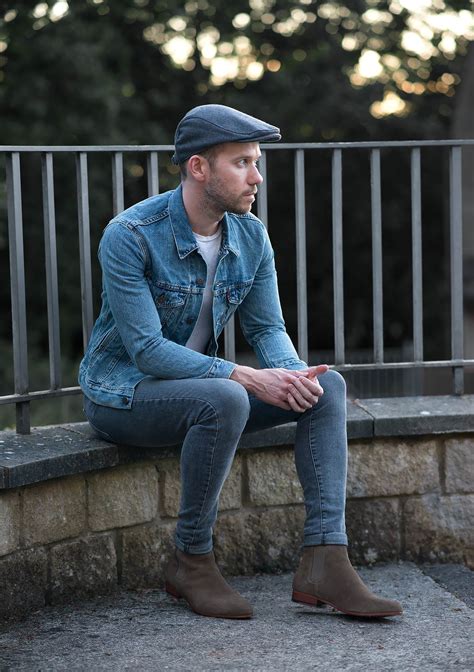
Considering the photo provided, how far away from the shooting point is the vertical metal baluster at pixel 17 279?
12.1 ft

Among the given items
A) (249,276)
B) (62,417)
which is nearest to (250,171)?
(249,276)

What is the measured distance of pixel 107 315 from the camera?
3623 mm

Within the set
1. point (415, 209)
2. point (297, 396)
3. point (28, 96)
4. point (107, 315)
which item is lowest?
point (297, 396)

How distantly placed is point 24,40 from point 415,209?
914cm

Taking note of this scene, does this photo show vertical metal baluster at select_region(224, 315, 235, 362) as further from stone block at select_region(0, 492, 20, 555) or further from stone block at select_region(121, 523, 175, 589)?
stone block at select_region(0, 492, 20, 555)

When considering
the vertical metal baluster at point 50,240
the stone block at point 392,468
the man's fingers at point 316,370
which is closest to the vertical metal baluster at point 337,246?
the stone block at point 392,468

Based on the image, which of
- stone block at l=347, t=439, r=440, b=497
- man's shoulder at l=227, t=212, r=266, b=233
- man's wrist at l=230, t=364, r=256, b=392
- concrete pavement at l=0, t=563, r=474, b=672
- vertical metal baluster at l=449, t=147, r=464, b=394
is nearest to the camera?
concrete pavement at l=0, t=563, r=474, b=672

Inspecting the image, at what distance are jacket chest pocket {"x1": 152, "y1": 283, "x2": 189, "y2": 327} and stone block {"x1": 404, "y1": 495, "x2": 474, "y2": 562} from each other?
116cm

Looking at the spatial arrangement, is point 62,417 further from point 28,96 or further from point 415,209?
point 415,209

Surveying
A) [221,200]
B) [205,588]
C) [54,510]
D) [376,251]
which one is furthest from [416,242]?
[54,510]

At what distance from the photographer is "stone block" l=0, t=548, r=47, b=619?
3.52 m

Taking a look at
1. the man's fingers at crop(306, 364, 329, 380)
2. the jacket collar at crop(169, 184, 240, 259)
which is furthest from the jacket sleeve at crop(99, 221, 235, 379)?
the man's fingers at crop(306, 364, 329, 380)

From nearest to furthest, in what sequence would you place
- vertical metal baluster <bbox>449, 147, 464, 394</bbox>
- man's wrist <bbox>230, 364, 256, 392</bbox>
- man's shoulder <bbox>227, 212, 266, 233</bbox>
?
man's wrist <bbox>230, 364, 256, 392</bbox> < man's shoulder <bbox>227, 212, 266, 233</bbox> < vertical metal baluster <bbox>449, 147, 464, 394</bbox>

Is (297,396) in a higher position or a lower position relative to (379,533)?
higher
